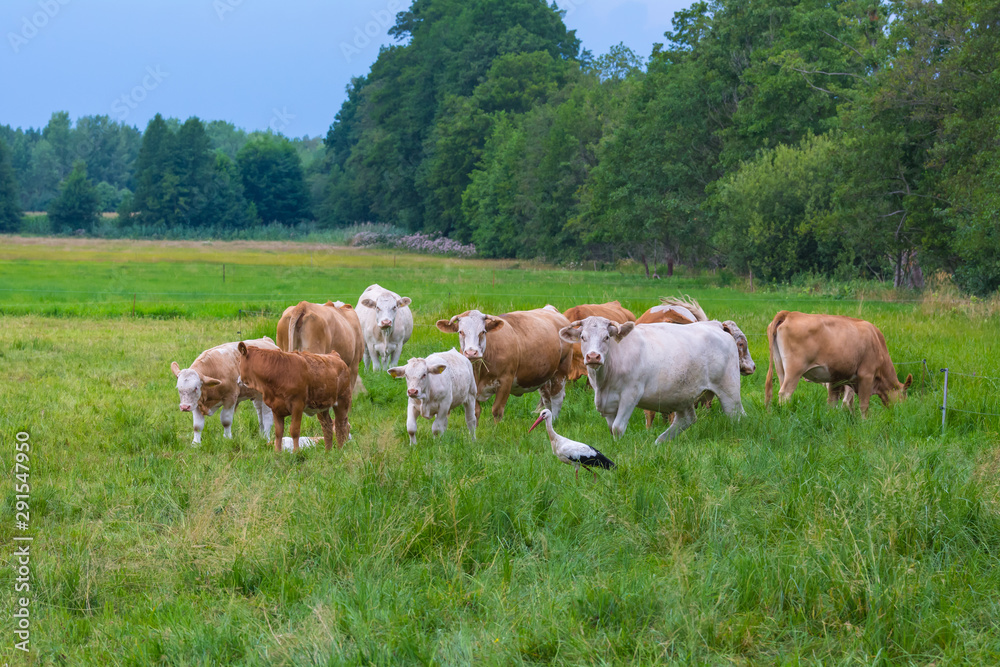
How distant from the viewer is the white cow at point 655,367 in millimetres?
8922

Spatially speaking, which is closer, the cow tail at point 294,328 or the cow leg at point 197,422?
the cow leg at point 197,422

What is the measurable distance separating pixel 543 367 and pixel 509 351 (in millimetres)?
689

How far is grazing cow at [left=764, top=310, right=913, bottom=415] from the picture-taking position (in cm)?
1075

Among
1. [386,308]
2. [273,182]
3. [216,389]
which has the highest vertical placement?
[273,182]

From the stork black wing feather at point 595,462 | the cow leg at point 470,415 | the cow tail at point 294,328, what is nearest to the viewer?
the stork black wing feather at point 595,462

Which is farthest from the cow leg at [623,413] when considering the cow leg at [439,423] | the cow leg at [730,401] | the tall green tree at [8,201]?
the tall green tree at [8,201]

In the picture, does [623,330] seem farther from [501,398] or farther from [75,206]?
[75,206]

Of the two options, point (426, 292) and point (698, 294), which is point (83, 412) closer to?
point (426, 292)

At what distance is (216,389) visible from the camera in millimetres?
9727

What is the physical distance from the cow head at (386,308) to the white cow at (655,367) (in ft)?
18.0

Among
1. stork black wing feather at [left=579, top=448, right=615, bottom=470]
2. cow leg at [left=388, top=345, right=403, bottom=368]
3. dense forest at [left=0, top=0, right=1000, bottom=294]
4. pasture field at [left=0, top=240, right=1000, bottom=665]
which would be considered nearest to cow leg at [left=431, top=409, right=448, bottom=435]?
pasture field at [left=0, top=240, right=1000, bottom=665]

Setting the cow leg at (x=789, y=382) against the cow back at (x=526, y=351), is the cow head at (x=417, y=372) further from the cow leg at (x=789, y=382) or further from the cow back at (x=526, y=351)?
the cow leg at (x=789, y=382)

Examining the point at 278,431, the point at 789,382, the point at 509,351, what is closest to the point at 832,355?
the point at 789,382

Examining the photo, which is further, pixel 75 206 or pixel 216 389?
pixel 75 206
